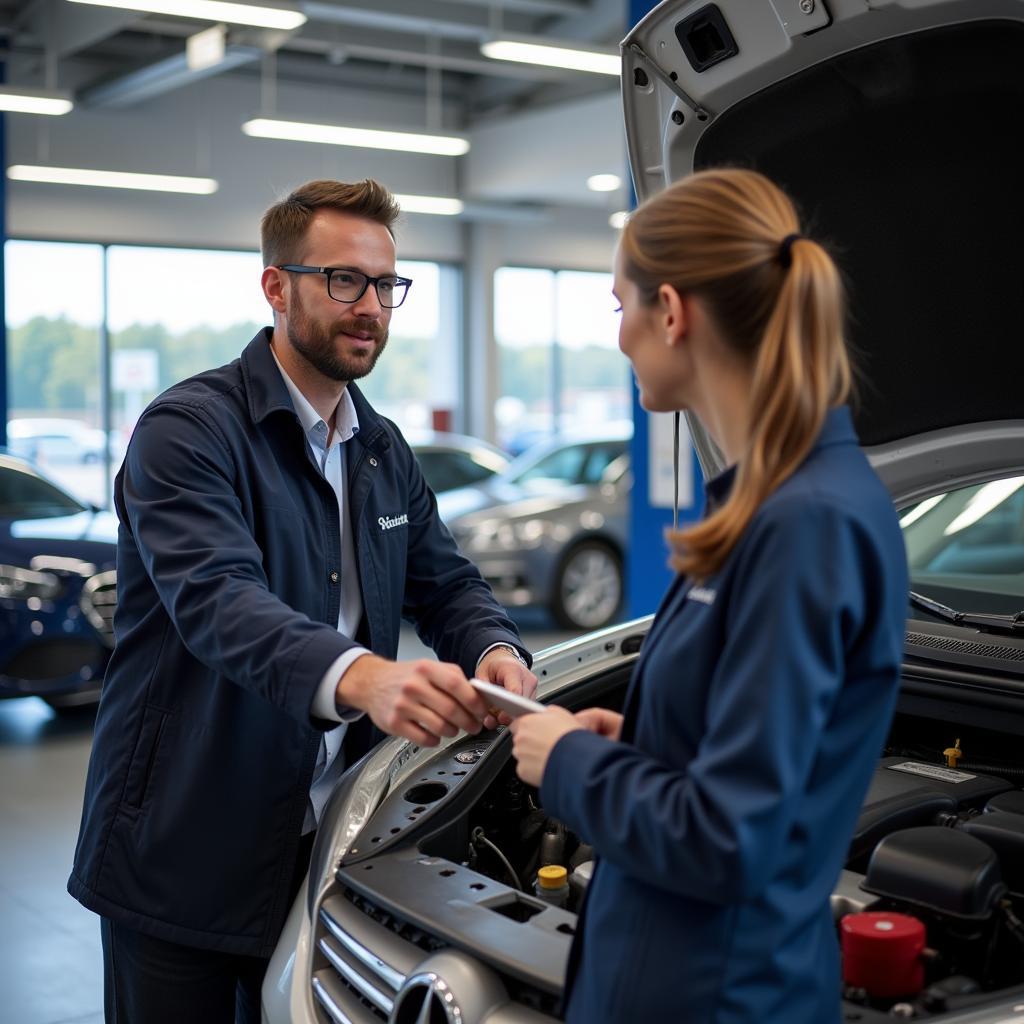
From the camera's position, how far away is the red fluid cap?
173 centimetres

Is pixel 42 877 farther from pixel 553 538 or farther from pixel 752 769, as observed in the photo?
pixel 553 538

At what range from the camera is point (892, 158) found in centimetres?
244

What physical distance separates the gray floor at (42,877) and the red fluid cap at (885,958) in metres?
2.43

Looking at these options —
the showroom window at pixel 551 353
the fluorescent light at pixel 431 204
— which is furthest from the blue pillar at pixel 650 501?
the showroom window at pixel 551 353

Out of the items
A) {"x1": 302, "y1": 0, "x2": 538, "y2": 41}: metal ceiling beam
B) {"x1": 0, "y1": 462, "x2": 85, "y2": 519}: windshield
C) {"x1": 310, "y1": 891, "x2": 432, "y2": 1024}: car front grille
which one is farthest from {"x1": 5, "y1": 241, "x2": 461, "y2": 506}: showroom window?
{"x1": 310, "y1": 891, "x2": 432, "y2": 1024}: car front grille

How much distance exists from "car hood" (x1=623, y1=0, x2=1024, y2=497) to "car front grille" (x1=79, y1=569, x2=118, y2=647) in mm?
3951

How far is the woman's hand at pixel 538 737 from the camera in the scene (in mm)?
1372

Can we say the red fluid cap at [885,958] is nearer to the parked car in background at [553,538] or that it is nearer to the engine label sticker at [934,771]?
the engine label sticker at [934,771]

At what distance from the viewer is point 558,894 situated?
2186 millimetres

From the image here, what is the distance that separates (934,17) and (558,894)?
1.54 meters

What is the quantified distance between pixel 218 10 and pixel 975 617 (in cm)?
664

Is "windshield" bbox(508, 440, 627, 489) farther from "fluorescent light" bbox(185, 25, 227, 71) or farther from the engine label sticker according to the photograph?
the engine label sticker

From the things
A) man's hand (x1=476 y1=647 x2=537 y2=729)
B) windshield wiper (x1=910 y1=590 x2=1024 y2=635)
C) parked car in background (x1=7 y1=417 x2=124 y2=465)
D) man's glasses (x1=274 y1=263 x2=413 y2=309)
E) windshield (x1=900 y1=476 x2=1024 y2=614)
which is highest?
man's glasses (x1=274 y1=263 x2=413 y2=309)

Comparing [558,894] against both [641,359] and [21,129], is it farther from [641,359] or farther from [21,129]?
[21,129]
